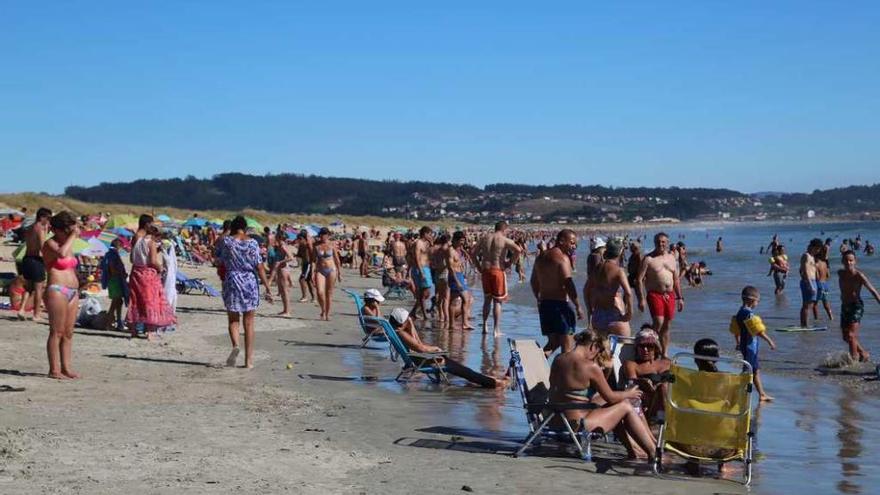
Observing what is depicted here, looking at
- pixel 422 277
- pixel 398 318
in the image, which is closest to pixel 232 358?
pixel 398 318

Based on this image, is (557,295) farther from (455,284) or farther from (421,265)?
(421,265)

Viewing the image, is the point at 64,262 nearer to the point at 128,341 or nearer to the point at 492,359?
the point at 128,341

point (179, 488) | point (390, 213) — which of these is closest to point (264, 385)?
point (179, 488)

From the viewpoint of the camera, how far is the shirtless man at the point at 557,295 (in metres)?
10.0

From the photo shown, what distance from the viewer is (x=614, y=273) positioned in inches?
372

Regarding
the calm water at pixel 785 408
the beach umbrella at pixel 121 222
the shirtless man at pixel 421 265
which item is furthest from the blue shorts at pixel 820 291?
the beach umbrella at pixel 121 222

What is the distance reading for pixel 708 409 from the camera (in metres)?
6.30

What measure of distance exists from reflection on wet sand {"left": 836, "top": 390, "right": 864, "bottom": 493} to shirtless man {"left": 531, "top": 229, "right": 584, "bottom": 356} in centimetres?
259

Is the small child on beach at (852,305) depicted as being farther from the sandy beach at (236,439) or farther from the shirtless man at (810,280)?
the sandy beach at (236,439)

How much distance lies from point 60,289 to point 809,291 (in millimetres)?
12067

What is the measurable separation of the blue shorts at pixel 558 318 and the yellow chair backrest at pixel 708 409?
3.56 m

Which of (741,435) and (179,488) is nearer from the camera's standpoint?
(179,488)

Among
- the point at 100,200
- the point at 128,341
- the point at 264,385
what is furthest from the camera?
the point at 100,200

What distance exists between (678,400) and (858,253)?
61.4 meters
